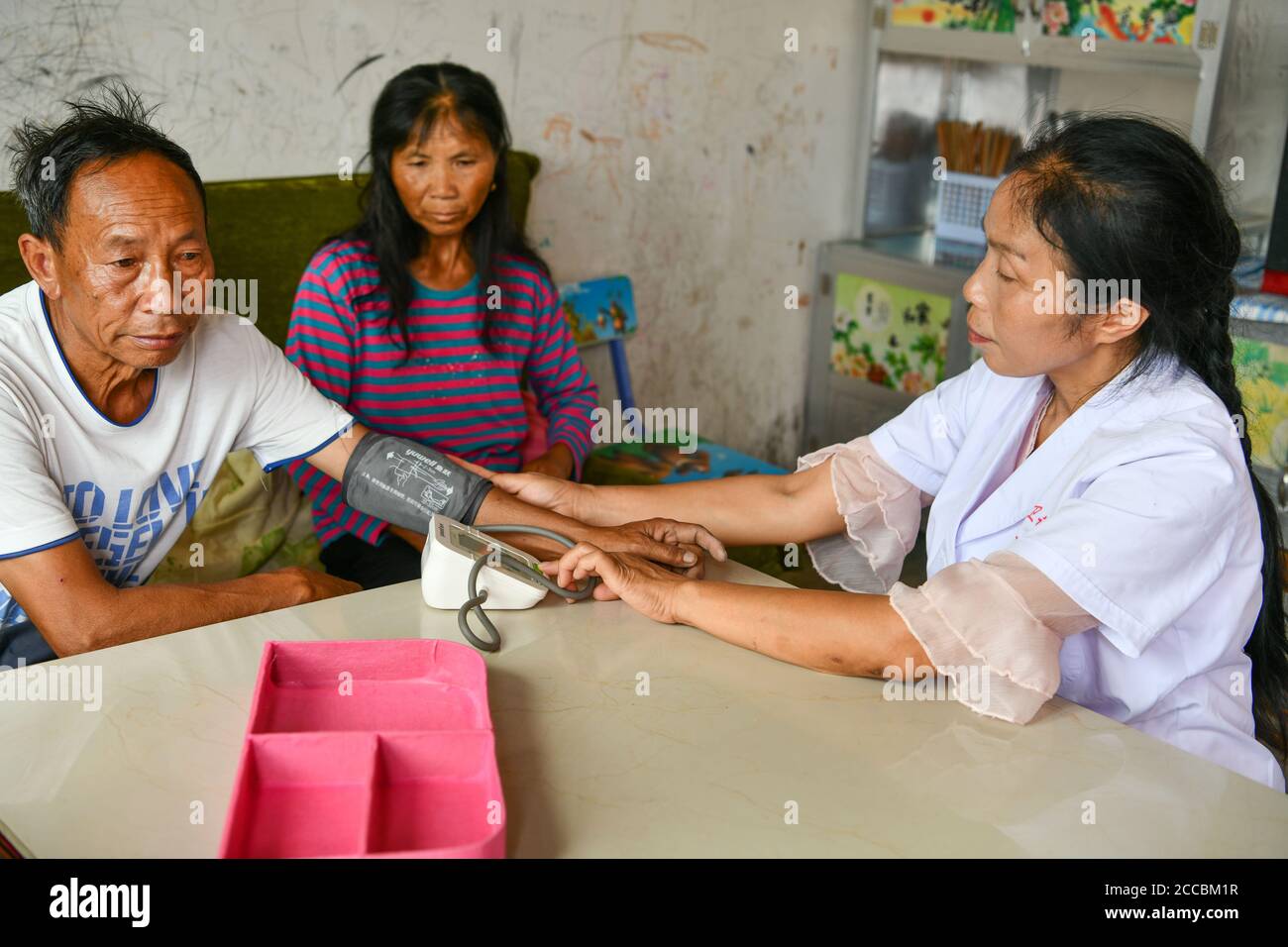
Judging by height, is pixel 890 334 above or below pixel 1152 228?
below

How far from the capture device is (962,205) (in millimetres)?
3826

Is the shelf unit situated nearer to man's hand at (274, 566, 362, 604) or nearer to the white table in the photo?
man's hand at (274, 566, 362, 604)

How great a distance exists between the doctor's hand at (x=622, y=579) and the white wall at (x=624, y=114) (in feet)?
4.90

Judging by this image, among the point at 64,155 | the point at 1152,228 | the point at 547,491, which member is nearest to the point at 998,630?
the point at 1152,228

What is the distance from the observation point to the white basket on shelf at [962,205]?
3762mm

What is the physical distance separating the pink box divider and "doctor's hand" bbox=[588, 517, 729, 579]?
0.39 m

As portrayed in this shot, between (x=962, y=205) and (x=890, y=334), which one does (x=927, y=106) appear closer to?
(x=962, y=205)

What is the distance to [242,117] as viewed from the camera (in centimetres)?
259

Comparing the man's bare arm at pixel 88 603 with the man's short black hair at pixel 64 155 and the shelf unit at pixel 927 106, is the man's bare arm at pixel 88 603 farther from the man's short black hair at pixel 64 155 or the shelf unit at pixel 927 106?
the shelf unit at pixel 927 106

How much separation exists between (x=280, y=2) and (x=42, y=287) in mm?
1247

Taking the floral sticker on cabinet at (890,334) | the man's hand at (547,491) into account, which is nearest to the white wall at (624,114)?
the floral sticker on cabinet at (890,334)

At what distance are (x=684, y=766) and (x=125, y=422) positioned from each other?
36.8 inches

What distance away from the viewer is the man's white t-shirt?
149 centimetres

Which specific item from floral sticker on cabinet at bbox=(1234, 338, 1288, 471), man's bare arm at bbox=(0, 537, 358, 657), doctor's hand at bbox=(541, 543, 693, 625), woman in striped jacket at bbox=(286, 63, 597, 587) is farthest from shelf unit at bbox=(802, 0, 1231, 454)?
man's bare arm at bbox=(0, 537, 358, 657)
